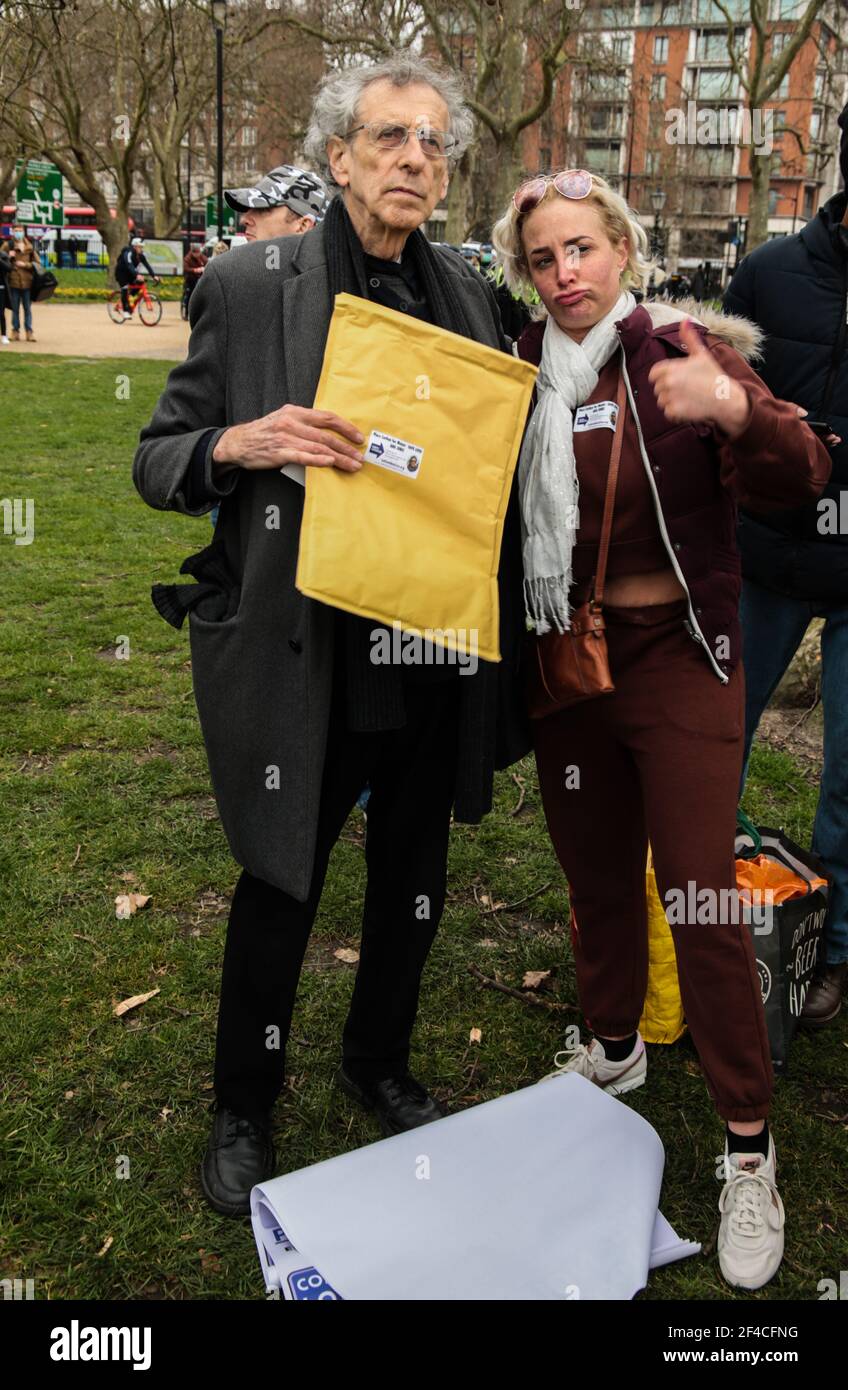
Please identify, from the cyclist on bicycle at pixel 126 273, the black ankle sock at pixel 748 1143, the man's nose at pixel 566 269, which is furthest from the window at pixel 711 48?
the black ankle sock at pixel 748 1143

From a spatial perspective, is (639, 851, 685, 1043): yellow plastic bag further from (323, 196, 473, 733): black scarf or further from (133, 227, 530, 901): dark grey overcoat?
(323, 196, 473, 733): black scarf

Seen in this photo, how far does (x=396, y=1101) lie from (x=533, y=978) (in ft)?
2.45

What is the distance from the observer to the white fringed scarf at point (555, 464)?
7.48ft

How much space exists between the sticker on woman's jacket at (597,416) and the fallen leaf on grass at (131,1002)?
193cm

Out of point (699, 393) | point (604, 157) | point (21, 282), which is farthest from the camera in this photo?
point (604, 157)

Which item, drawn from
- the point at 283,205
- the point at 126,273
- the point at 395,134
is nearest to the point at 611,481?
the point at 395,134

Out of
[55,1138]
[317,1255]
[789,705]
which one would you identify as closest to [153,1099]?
[55,1138]

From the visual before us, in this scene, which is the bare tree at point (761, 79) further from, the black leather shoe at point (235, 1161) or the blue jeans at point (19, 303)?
the black leather shoe at point (235, 1161)

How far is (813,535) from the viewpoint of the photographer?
9.95 feet

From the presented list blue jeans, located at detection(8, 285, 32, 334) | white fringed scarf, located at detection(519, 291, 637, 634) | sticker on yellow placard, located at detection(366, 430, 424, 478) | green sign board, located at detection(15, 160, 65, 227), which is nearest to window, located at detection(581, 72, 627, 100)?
blue jeans, located at detection(8, 285, 32, 334)

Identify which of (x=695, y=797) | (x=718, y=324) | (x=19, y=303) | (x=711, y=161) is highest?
(x=711, y=161)

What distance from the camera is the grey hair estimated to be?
221cm

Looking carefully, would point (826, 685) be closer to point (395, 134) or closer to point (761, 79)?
point (395, 134)
